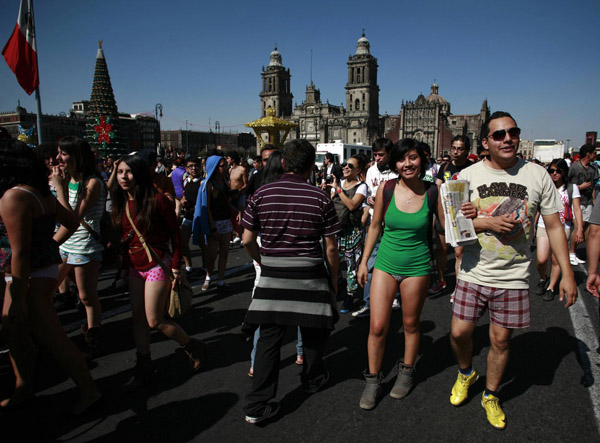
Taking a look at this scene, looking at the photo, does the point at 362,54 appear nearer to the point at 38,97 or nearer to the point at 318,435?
the point at 38,97

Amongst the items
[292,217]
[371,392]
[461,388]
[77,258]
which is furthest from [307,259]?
[77,258]

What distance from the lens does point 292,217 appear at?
105 inches

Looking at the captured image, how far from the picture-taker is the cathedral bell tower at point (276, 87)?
100 m

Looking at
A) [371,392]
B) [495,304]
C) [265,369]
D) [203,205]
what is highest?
[203,205]

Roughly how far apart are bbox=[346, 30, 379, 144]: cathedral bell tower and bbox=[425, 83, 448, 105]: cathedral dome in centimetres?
1354

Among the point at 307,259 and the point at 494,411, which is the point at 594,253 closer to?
the point at 494,411

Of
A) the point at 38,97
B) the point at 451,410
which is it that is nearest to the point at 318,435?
the point at 451,410

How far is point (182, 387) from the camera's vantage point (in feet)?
10.6

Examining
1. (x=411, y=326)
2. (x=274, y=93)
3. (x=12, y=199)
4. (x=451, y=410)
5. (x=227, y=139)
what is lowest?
(x=451, y=410)

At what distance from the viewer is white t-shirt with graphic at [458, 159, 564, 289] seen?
2.65 metres

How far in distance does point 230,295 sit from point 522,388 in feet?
12.4

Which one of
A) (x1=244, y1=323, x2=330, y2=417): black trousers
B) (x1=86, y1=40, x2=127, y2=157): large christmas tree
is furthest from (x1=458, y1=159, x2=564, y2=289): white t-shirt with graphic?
(x1=86, y1=40, x2=127, y2=157): large christmas tree

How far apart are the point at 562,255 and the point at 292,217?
1885 mm

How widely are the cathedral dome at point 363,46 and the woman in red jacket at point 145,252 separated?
9883 centimetres
